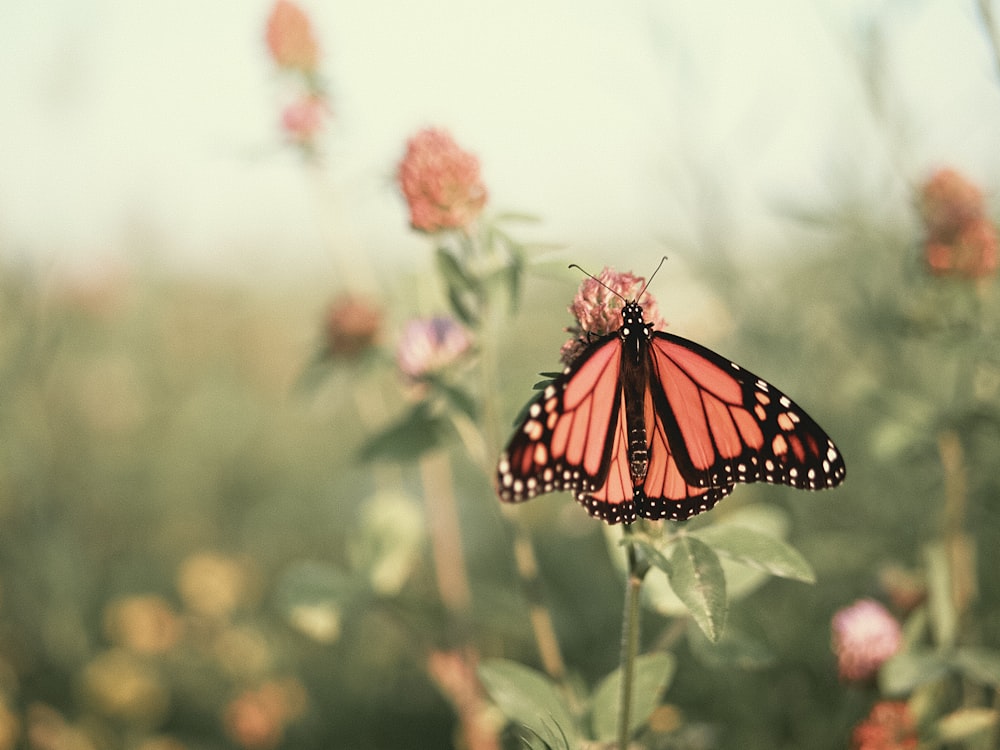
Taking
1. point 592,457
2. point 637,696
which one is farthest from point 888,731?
point 592,457

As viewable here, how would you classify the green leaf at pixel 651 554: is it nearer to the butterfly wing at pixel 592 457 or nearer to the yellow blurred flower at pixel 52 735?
the butterfly wing at pixel 592 457

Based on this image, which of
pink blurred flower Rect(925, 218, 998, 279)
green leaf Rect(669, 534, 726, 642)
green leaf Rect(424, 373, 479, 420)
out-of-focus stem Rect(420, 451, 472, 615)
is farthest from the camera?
out-of-focus stem Rect(420, 451, 472, 615)

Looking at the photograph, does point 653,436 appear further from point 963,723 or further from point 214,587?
point 214,587

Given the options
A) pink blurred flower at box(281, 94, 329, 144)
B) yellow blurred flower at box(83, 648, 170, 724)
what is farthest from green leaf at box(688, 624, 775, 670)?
yellow blurred flower at box(83, 648, 170, 724)

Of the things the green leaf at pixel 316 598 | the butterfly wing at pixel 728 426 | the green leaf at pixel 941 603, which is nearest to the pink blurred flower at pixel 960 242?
the green leaf at pixel 941 603

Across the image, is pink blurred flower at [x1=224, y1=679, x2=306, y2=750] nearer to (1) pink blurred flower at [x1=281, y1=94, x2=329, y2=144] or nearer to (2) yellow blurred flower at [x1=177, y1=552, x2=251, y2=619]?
(2) yellow blurred flower at [x1=177, y1=552, x2=251, y2=619]

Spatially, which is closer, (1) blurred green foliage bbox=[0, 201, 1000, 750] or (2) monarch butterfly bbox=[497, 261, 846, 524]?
(2) monarch butterfly bbox=[497, 261, 846, 524]

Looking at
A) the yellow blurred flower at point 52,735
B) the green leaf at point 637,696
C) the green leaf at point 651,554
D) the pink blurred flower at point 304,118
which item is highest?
the pink blurred flower at point 304,118

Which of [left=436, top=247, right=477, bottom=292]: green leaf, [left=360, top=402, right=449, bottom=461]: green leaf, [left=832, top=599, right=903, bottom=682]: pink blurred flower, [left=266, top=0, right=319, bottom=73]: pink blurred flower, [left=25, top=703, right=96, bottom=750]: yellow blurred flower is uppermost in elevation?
[left=266, top=0, right=319, bottom=73]: pink blurred flower
